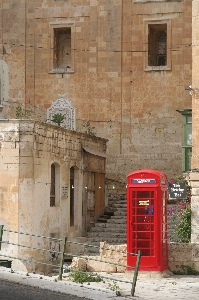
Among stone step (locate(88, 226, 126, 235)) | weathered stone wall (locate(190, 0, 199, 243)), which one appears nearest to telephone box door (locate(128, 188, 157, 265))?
weathered stone wall (locate(190, 0, 199, 243))

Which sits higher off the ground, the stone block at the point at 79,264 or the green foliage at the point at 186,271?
the stone block at the point at 79,264

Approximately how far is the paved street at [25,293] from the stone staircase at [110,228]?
33.6 feet

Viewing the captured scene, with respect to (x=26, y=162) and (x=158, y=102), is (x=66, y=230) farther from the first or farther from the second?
(x=158, y=102)

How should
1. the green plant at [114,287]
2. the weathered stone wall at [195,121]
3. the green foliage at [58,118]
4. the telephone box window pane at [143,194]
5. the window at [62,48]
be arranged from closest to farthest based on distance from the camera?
the green plant at [114,287] < the telephone box window pane at [143,194] < the weathered stone wall at [195,121] < the green foliage at [58,118] < the window at [62,48]

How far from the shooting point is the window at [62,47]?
36281 mm

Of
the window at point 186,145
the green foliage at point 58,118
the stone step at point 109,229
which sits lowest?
the stone step at point 109,229


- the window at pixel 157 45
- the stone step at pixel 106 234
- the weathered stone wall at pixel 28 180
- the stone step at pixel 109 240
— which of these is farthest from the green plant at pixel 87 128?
the weathered stone wall at pixel 28 180

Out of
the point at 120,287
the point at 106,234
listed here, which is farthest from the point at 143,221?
the point at 106,234

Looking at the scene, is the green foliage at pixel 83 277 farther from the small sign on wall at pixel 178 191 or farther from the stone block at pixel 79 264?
the small sign on wall at pixel 178 191

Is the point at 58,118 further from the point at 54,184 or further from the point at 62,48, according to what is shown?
the point at 54,184

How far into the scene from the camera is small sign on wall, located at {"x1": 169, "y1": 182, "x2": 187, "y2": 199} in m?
23.6

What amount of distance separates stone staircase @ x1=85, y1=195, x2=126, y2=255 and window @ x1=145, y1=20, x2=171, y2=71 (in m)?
6.45

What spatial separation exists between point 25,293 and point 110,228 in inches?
509

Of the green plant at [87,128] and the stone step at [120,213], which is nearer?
the stone step at [120,213]
